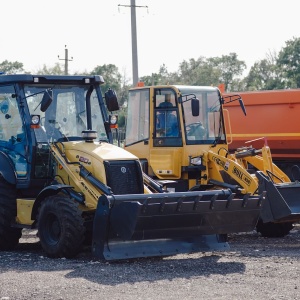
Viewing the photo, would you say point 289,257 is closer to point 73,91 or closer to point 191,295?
point 191,295

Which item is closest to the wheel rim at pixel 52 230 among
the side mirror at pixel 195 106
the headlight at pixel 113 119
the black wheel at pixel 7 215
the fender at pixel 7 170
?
the black wheel at pixel 7 215

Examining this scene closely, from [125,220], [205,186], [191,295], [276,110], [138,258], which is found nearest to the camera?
[191,295]

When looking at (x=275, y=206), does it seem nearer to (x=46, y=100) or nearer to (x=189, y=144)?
(x=189, y=144)

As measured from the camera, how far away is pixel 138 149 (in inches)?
565

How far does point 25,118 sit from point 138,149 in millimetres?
3490

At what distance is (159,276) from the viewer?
9.20 meters

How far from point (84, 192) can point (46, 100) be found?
4.42ft

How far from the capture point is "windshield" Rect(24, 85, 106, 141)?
11383 millimetres

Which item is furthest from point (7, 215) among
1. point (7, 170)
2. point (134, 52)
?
point (134, 52)

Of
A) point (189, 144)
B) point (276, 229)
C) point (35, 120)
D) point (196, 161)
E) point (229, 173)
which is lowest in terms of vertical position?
point (276, 229)

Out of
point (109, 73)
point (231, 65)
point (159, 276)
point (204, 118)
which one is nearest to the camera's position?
point (159, 276)

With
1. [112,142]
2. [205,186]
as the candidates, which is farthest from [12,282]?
[205,186]

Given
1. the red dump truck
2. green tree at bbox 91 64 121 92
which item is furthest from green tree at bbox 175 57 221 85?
the red dump truck

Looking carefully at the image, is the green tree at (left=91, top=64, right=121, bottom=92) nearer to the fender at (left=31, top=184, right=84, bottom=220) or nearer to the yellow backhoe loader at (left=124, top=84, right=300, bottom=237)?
the yellow backhoe loader at (left=124, top=84, right=300, bottom=237)
